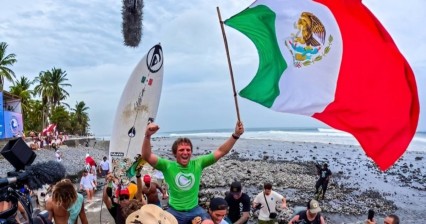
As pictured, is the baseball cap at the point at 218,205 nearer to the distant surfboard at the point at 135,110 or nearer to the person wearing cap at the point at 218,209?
the person wearing cap at the point at 218,209

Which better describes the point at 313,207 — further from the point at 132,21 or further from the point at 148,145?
the point at 132,21

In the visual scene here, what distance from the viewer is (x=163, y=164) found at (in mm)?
3992

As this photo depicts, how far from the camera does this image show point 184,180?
3973 millimetres

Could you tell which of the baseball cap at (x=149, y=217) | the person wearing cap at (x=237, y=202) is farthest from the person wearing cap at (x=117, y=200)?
the person wearing cap at (x=237, y=202)

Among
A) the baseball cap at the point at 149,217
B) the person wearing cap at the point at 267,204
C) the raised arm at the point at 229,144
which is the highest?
the raised arm at the point at 229,144

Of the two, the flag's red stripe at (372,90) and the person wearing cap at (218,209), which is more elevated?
the flag's red stripe at (372,90)

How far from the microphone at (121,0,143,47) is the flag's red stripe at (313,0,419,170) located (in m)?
2.64

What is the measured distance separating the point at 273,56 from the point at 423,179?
2939 centimetres

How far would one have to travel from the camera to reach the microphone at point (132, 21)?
5.18 metres

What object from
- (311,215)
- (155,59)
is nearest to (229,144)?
(311,215)

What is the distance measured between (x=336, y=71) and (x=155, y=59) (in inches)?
141

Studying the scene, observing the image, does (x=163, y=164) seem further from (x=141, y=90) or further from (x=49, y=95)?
(x=49, y=95)

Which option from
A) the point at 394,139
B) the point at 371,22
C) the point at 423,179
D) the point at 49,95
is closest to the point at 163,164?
the point at 394,139

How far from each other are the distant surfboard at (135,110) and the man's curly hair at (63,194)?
2.31 m
